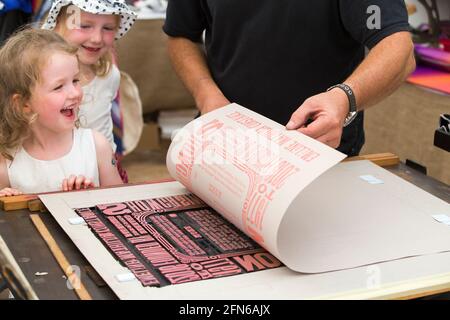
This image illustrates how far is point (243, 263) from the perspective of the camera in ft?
3.55

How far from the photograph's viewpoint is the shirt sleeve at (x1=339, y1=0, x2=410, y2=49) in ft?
4.87

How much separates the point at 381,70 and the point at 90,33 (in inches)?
33.8

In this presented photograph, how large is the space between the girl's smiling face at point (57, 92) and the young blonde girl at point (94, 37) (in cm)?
36

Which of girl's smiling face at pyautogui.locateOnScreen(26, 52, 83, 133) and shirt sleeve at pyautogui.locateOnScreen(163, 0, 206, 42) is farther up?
shirt sleeve at pyautogui.locateOnScreen(163, 0, 206, 42)

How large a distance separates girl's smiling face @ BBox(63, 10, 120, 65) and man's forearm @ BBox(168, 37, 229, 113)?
0.21m

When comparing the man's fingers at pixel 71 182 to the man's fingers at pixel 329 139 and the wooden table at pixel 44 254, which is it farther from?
the man's fingers at pixel 329 139

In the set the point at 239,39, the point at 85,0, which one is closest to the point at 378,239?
the point at 239,39

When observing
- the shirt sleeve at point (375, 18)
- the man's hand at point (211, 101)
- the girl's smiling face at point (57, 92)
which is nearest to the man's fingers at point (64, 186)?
the girl's smiling face at point (57, 92)

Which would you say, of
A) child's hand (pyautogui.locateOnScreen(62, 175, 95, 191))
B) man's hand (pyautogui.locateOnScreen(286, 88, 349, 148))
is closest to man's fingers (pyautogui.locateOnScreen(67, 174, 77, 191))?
child's hand (pyautogui.locateOnScreen(62, 175, 95, 191))

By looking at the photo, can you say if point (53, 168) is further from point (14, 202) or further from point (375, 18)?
point (375, 18)

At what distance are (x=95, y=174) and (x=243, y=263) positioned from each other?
0.67 metres

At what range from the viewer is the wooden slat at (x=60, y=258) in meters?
0.99

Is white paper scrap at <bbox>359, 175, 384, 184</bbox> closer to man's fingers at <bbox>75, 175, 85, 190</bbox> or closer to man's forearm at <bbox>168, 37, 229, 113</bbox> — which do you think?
man's forearm at <bbox>168, 37, 229, 113</bbox>

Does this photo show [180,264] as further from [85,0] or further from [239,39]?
[85,0]
